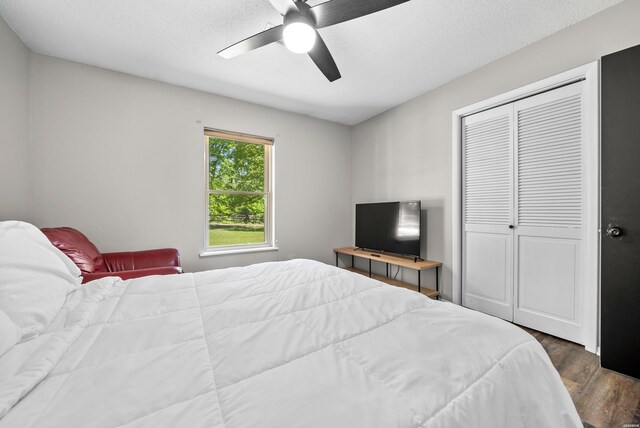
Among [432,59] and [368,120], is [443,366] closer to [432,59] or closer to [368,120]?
[432,59]

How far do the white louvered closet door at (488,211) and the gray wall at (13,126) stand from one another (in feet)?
13.8

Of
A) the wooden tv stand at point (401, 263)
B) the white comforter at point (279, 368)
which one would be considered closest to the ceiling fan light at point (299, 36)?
the white comforter at point (279, 368)

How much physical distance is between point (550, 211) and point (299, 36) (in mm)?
2509

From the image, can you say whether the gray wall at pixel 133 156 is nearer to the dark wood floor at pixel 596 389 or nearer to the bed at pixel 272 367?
the bed at pixel 272 367

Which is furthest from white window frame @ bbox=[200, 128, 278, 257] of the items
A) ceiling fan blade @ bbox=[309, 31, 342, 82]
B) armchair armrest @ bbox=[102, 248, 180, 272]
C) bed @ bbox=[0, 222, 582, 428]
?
bed @ bbox=[0, 222, 582, 428]

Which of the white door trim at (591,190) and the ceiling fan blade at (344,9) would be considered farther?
the white door trim at (591,190)

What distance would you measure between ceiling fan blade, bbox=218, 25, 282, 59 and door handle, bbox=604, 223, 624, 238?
8.59 feet

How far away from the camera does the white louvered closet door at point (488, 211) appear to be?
254 centimetres

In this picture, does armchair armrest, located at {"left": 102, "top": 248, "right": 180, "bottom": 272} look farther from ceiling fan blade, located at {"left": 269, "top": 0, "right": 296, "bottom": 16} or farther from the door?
the door

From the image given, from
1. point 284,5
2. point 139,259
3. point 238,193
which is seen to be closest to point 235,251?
point 238,193

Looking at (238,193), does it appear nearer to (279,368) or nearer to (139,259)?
(139,259)

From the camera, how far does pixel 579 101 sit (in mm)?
2074

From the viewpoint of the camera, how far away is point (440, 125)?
3.05 m

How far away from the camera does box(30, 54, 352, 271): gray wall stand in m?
2.43
